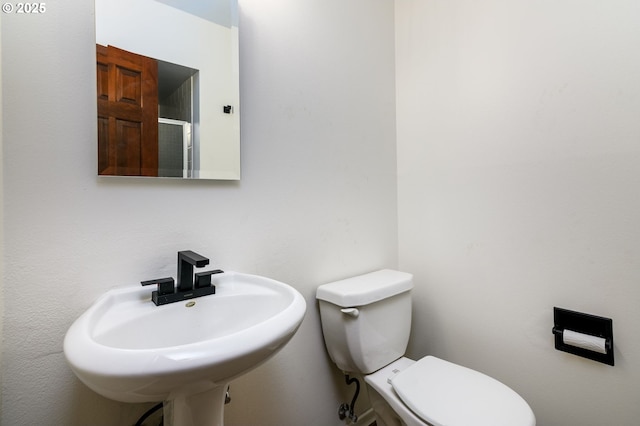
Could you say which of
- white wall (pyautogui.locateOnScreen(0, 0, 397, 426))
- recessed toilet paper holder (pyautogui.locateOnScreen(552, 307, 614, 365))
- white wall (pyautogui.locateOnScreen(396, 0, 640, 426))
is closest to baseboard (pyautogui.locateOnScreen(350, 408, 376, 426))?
white wall (pyautogui.locateOnScreen(0, 0, 397, 426))

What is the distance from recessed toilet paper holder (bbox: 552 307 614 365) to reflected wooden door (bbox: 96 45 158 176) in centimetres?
143

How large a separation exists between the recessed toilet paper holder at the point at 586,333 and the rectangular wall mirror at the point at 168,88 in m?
1.24

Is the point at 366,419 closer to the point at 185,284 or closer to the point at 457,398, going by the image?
the point at 457,398

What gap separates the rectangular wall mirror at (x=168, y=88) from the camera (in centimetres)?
75

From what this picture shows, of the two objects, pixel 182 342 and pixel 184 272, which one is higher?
pixel 184 272

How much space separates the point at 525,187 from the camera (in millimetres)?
1102

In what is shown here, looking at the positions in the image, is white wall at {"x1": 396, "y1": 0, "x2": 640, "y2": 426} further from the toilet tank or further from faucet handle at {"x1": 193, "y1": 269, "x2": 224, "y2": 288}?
faucet handle at {"x1": 193, "y1": 269, "x2": 224, "y2": 288}

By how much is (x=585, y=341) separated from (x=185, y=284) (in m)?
1.27

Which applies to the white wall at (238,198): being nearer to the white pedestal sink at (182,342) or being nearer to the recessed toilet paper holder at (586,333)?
the white pedestal sink at (182,342)

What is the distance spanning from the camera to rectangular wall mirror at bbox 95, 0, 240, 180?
75 cm

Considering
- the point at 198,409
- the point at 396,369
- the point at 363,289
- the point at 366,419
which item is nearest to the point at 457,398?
the point at 396,369

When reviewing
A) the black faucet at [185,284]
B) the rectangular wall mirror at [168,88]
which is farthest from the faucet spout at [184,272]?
the rectangular wall mirror at [168,88]

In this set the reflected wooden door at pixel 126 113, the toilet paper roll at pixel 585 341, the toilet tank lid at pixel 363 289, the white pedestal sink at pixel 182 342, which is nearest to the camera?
the white pedestal sink at pixel 182 342

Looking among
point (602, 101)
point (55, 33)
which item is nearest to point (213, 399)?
point (55, 33)
